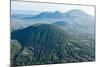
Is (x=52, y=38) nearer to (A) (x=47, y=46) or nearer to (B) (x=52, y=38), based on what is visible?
(B) (x=52, y=38)

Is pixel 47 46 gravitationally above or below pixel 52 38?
below

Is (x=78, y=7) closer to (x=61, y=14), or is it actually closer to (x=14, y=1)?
(x=61, y=14)

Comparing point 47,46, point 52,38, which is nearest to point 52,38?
point 52,38

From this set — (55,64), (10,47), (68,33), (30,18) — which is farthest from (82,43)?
(10,47)

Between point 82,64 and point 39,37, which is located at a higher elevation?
point 39,37

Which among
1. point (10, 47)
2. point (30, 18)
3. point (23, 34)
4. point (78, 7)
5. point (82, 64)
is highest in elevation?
point (78, 7)

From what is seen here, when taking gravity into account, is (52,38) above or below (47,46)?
above
